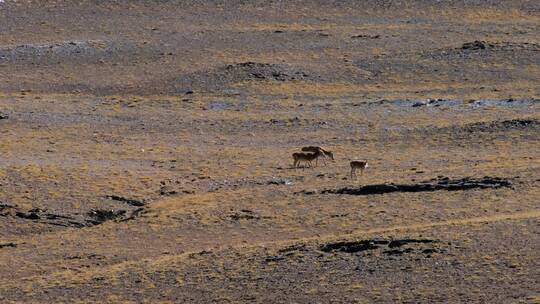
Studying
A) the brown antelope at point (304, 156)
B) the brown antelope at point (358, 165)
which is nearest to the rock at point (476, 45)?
the brown antelope at point (304, 156)

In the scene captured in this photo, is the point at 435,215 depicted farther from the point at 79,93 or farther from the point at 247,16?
the point at 247,16

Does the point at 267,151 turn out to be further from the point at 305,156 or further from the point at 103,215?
the point at 103,215

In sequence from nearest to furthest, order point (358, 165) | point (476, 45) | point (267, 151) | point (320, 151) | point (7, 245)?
1. point (7, 245)
2. point (358, 165)
3. point (320, 151)
4. point (267, 151)
5. point (476, 45)

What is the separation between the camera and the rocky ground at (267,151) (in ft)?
84.8

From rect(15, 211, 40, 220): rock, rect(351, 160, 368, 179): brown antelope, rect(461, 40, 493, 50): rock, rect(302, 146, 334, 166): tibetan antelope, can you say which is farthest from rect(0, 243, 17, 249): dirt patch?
rect(461, 40, 493, 50): rock

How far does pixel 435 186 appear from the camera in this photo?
108 ft

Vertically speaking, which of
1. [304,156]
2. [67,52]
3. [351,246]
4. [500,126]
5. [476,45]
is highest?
[476,45]

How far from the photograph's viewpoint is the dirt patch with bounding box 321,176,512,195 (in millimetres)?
32500

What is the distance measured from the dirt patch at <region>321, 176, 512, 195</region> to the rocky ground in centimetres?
7

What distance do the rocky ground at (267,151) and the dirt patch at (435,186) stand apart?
0.07 m

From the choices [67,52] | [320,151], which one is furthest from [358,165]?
[67,52]

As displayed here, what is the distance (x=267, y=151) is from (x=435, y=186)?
8.61 meters

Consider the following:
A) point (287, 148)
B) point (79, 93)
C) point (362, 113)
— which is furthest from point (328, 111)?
point (79, 93)

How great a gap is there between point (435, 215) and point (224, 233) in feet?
15.7
